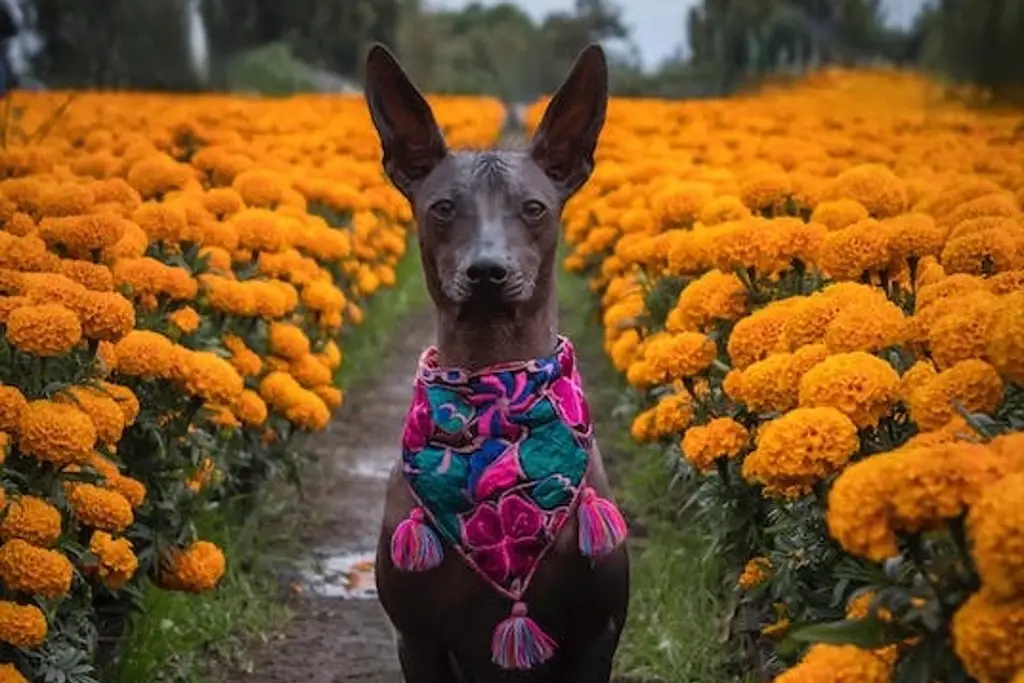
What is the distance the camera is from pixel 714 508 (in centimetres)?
438

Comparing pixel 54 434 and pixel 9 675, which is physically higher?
pixel 54 434

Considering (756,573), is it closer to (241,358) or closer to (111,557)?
(111,557)

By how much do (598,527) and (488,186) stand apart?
0.81m

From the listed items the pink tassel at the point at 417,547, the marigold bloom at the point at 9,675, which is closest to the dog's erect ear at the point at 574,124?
the pink tassel at the point at 417,547

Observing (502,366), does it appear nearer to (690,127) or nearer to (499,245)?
(499,245)

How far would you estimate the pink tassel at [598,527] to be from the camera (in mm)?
3543

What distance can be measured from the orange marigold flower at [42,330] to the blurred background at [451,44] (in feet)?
29.0

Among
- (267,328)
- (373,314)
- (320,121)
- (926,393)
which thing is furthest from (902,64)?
(926,393)

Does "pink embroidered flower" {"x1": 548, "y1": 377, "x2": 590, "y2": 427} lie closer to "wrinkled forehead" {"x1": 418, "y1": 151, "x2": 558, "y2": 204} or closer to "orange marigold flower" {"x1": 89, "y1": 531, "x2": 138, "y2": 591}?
"wrinkled forehead" {"x1": 418, "y1": 151, "x2": 558, "y2": 204}

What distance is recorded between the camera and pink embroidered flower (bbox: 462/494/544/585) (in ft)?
11.5

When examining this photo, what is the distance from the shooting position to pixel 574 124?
3.79 meters

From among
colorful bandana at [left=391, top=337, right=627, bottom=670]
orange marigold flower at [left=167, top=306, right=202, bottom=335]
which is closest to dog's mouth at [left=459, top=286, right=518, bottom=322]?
colorful bandana at [left=391, top=337, right=627, bottom=670]

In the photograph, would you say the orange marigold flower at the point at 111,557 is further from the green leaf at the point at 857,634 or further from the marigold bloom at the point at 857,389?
the green leaf at the point at 857,634

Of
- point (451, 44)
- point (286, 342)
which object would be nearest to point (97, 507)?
point (286, 342)
